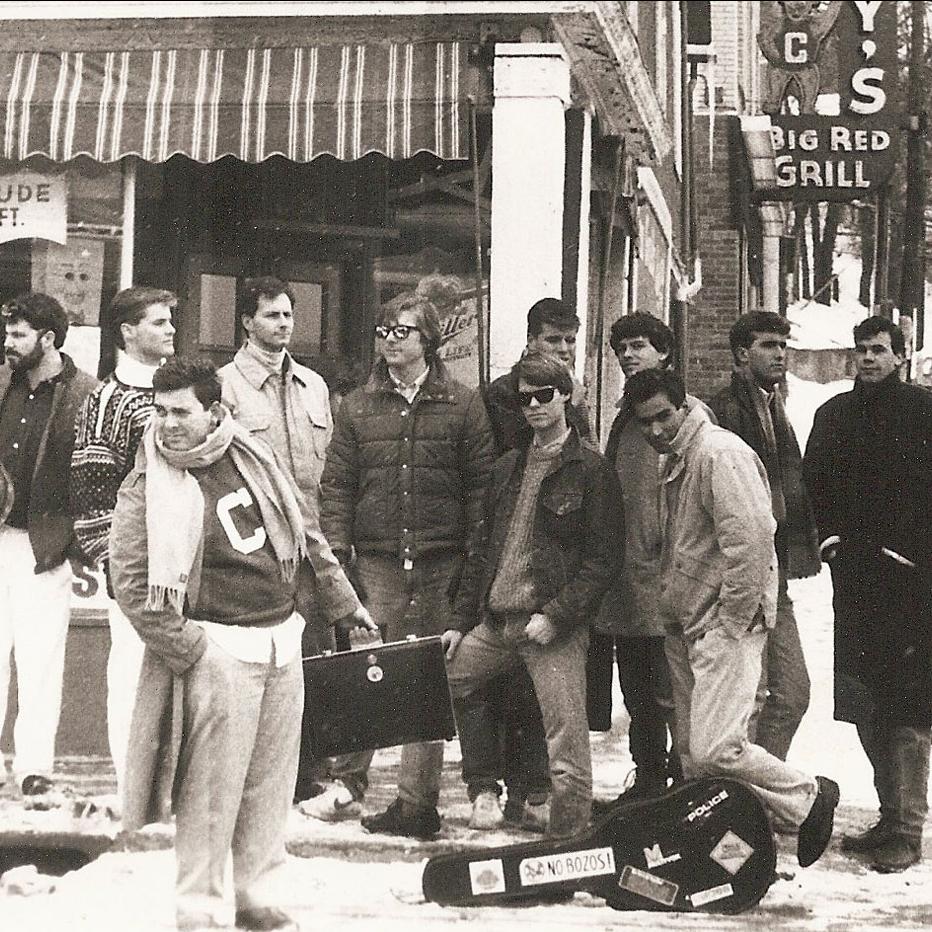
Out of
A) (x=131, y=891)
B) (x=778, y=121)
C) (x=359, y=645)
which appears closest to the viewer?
(x=131, y=891)

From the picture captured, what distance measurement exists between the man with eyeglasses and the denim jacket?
294 millimetres

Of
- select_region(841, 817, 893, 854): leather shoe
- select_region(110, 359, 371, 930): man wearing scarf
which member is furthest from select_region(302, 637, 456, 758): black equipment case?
select_region(841, 817, 893, 854): leather shoe

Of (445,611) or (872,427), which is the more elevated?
(872,427)

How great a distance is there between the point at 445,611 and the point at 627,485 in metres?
0.80

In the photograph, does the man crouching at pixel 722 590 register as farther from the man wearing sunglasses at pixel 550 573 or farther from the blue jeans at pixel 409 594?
the blue jeans at pixel 409 594

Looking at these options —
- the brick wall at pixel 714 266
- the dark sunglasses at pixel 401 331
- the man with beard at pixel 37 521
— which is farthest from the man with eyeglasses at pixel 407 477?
the brick wall at pixel 714 266

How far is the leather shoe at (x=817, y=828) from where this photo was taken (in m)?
5.11

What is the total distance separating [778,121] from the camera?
35.9 feet

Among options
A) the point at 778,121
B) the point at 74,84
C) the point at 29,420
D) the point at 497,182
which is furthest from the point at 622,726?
the point at 778,121

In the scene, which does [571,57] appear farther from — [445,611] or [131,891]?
[131,891]

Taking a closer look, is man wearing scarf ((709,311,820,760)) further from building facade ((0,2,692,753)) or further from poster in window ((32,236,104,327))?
poster in window ((32,236,104,327))

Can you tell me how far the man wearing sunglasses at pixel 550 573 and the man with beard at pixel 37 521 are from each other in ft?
4.54

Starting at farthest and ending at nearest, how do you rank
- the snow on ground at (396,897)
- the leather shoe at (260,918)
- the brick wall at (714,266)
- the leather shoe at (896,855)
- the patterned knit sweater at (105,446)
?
the brick wall at (714,266) < the leather shoe at (896,855) < the patterned knit sweater at (105,446) < the snow on ground at (396,897) < the leather shoe at (260,918)

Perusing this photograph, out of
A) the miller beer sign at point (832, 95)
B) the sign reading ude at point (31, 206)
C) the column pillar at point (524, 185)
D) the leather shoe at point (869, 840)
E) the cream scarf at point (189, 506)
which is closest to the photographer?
the cream scarf at point (189, 506)
